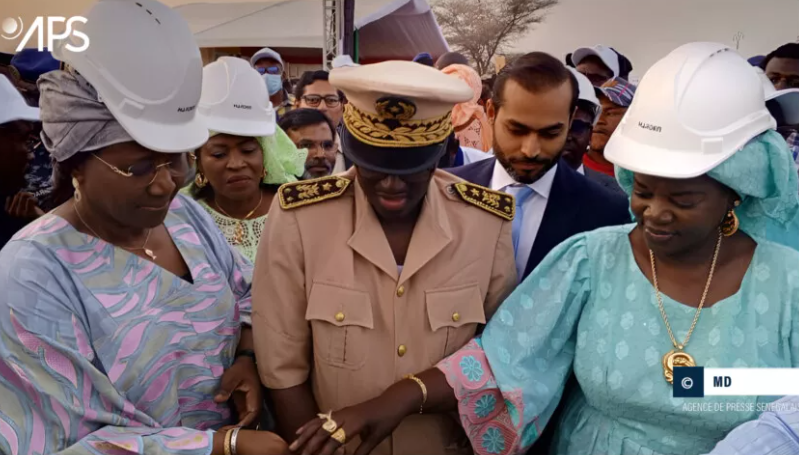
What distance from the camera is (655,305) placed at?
1.70 meters

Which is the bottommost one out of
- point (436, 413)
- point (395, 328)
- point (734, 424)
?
point (436, 413)

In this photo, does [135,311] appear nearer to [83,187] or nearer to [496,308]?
[83,187]

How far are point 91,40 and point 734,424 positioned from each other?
1855 mm

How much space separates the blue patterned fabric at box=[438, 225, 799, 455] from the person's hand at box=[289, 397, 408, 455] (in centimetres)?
21

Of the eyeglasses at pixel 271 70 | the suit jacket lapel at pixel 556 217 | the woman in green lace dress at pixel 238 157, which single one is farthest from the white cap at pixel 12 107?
the eyeglasses at pixel 271 70

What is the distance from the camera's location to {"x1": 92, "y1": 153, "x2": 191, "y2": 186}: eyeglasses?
1.58 meters

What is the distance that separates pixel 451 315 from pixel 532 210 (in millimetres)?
712

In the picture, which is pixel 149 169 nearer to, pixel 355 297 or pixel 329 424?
pixel 355 297

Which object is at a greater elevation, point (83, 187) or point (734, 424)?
point (83, 187)

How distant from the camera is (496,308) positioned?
194 centimetres

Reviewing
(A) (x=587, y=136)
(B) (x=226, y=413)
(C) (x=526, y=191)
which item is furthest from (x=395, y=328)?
(A) (x=587, y=136)

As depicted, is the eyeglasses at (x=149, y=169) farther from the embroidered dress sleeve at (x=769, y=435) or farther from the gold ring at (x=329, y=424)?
the embroidered dress sleeve at (x=769, y=435)

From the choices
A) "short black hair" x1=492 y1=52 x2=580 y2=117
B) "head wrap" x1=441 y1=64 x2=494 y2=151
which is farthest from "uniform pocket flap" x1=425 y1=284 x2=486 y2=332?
"head wrap" x1=441 y1=64 x2=494 y2=151

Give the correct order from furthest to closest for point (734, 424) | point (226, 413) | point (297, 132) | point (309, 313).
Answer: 1. point (297, 132)
2. point (226, 413)
3. point (309, 313)
4. point (734, 424)
